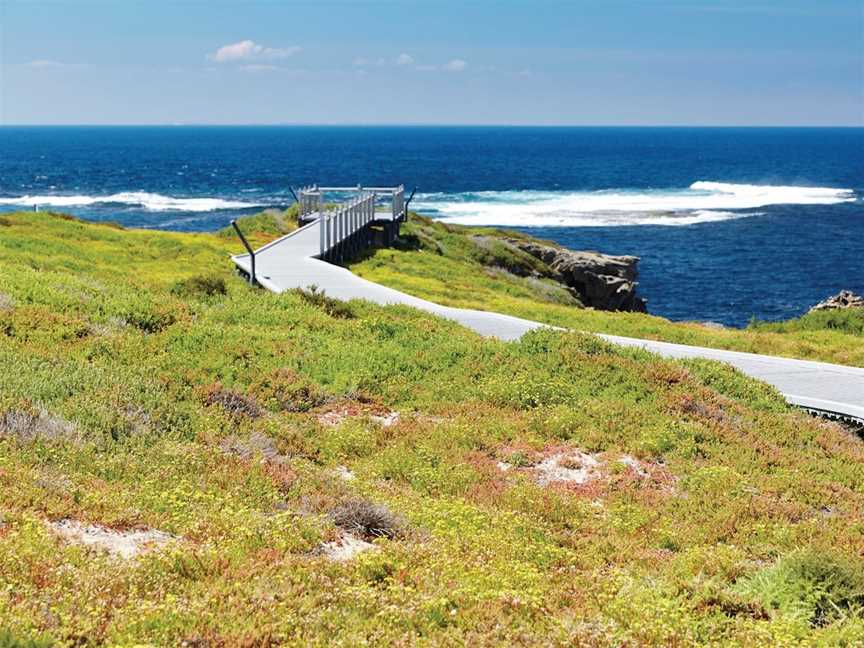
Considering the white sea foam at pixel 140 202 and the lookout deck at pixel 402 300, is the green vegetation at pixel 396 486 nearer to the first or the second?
the lookout deck at pixel 402 300

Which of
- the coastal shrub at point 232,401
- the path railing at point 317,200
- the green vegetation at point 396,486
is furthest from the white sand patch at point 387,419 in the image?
the path railing at point 317,200

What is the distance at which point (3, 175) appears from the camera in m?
146

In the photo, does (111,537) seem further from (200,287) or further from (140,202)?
(140,202)

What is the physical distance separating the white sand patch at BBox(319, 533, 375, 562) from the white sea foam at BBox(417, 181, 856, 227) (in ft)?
276

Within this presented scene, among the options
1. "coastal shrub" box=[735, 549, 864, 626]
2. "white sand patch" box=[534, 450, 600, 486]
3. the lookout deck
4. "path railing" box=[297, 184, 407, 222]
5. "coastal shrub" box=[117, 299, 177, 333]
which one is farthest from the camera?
Result: "path railing" box=[297, 184, 407, 222]

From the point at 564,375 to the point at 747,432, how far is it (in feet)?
11.7

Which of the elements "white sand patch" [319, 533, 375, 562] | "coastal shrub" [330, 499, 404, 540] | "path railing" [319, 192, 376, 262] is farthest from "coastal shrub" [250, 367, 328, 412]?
"path railing" [319, 192, 376, 262]

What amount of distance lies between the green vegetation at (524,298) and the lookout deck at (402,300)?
1.70 m

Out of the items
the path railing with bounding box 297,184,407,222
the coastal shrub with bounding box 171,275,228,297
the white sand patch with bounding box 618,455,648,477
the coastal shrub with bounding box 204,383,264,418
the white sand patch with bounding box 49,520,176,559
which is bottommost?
the white sand patch with bounding box 618,455,648,477

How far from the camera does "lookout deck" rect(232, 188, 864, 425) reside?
58.2ft

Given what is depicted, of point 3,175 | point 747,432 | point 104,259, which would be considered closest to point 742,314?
point 104,259

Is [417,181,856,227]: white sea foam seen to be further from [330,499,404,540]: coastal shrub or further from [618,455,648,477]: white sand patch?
[330,499,404,540]: coastal shrub

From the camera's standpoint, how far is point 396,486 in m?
11.1

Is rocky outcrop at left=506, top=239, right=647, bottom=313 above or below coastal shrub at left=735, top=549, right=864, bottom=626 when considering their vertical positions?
below
